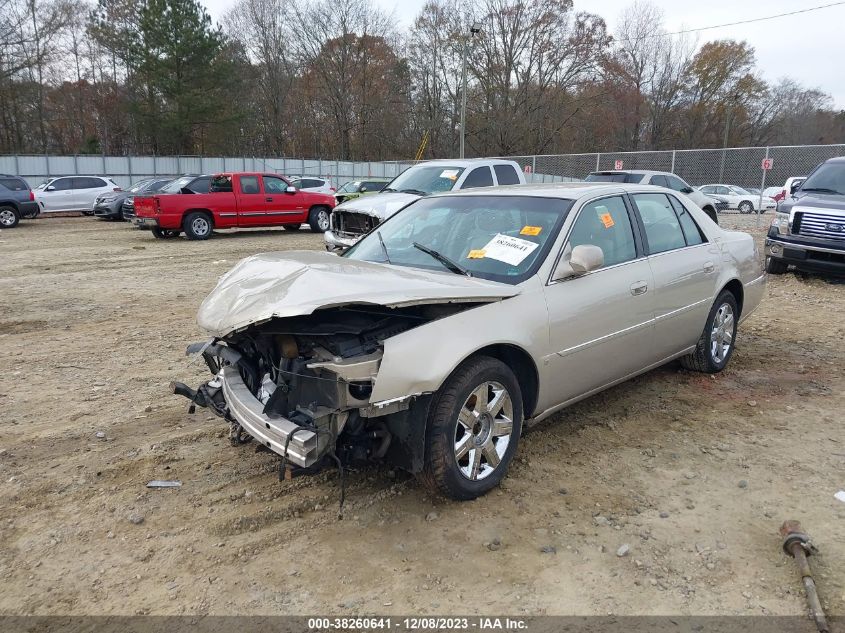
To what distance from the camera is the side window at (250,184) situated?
16.2m

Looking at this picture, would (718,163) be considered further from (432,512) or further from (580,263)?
(432,512)

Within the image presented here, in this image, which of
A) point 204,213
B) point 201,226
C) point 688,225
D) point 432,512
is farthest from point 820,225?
point 201,226

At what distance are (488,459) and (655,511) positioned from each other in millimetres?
931

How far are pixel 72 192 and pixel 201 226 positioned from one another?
10763mm

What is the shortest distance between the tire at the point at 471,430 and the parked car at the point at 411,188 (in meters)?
6.74

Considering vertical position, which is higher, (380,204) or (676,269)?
(380,204)

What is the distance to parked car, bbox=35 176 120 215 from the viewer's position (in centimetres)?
2281

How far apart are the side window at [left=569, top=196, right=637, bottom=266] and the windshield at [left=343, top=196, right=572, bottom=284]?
0.50 feet

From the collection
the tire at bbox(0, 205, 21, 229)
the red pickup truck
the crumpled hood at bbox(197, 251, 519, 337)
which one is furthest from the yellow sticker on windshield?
the tire at bbox(0, 205, 21, 229)

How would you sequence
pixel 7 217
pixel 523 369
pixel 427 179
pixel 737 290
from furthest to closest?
pixel 7 217, pixel 427 179, pixel 737 290, pixel 523 369

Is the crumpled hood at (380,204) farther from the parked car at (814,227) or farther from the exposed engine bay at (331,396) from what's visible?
the exposed engine bay at (331,396)

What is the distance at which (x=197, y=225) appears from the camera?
15812 millimetres

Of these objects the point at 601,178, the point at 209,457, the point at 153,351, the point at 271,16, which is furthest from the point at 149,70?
the point at 209,457

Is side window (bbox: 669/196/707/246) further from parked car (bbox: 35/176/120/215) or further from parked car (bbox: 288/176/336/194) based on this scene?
parked car (bbox: 35/176/120/215)
